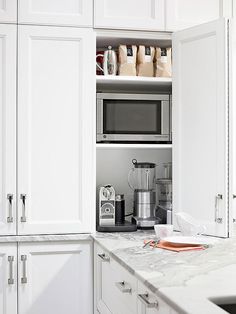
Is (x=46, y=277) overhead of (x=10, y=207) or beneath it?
beneath

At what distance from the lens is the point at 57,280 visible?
2.87 meters

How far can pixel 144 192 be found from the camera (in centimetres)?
312

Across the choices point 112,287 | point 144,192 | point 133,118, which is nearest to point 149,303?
point 112,287

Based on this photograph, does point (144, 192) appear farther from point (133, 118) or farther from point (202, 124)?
point (202, 124)

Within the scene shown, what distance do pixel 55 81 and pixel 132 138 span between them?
548 millimetres

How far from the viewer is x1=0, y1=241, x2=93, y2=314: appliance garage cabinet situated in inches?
111

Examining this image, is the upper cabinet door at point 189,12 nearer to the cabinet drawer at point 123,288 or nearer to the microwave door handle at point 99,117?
the microwave door handle at point 99,117

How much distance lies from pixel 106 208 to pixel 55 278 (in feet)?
1.58

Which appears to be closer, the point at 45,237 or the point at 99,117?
the point at 45,237

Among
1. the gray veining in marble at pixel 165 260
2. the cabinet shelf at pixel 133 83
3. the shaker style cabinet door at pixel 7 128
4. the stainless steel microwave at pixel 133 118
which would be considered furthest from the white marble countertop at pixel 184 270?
the cabinet shelf at pixel 133 83

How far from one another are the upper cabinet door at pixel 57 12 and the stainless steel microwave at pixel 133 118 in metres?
0.43

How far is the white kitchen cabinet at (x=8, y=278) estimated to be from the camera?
2.79m

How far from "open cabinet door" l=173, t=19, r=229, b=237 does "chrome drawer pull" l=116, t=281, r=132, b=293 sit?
72 centimetres

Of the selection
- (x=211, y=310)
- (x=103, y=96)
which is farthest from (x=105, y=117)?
(x=211, y=310)
